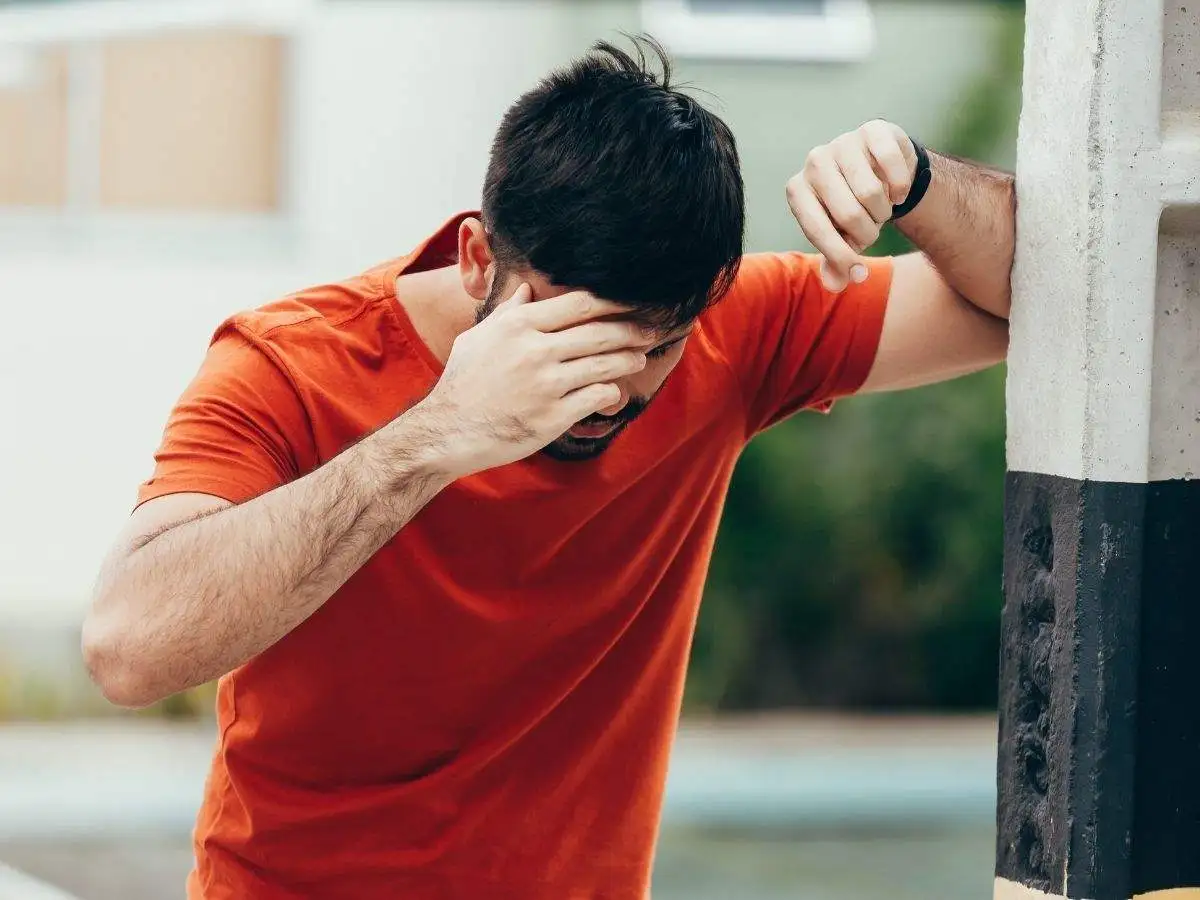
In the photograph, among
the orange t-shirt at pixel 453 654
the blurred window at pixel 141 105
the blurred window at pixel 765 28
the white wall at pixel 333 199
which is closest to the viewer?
the orange t-shirt at pixel 453 654

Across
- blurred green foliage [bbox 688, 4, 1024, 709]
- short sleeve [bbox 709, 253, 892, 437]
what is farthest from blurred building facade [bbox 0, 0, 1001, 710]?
short sleeve [bbox 709, 253, 892, 437]

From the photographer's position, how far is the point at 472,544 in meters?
2.28

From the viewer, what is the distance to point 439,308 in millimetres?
2307

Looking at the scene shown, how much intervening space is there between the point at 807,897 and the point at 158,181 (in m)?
4.88

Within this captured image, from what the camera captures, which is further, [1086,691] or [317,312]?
[317,312]

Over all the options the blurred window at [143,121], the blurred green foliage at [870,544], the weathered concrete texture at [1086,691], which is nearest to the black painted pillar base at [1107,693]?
the weathered concrete texture at [1086,691]

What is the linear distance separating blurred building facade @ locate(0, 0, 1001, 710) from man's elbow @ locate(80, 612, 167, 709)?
7.10 metres

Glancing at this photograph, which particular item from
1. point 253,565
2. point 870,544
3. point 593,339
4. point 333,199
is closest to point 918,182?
point 593,339

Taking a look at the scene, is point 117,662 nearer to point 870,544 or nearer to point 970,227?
point 970,227

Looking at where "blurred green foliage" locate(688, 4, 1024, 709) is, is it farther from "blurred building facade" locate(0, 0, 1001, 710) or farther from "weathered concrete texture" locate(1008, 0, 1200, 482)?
"weathered concrete texture" locate(1008, 0, 1200, 482)

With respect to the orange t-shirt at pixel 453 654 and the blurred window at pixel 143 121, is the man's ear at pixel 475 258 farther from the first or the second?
the blurred window at pixel 143 121

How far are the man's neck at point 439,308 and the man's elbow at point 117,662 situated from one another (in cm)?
55

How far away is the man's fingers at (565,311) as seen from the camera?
76.7 inches

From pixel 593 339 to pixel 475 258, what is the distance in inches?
13.0
